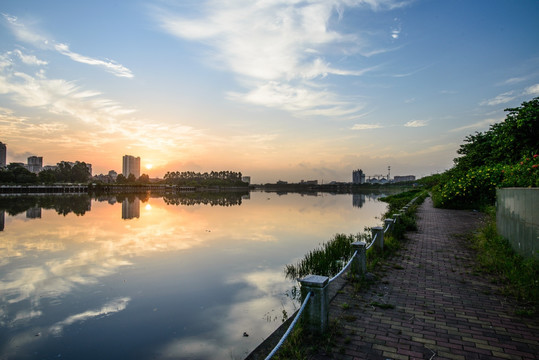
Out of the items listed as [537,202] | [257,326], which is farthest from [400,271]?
[257,326]

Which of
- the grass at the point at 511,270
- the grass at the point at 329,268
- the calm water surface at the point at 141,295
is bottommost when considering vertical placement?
the calm water surface at the point at 141,295

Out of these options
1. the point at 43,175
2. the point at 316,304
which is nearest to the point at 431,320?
the point at 316,304

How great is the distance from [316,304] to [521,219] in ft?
21.3

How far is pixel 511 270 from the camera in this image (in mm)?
7152

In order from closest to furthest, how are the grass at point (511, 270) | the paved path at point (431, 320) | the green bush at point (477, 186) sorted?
the paved path at point (431, 320) → the grass at point (511, 270) → the green bush at point (477, 186)

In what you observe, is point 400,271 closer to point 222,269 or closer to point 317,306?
point 317,306

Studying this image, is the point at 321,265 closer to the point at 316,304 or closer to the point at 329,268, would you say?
the point at 329,268

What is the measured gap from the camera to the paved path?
4.45 m

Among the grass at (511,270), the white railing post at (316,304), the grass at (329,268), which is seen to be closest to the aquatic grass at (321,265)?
the grass at (329,268)

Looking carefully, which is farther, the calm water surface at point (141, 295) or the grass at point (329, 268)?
the calm water surface at point (141, 295)

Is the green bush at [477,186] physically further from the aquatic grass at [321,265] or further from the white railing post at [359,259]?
the white railing post at [359,259]

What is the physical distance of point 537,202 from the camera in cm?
705

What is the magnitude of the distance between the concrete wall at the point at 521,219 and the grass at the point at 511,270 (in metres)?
0.23

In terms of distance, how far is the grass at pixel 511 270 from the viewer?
590 cm
